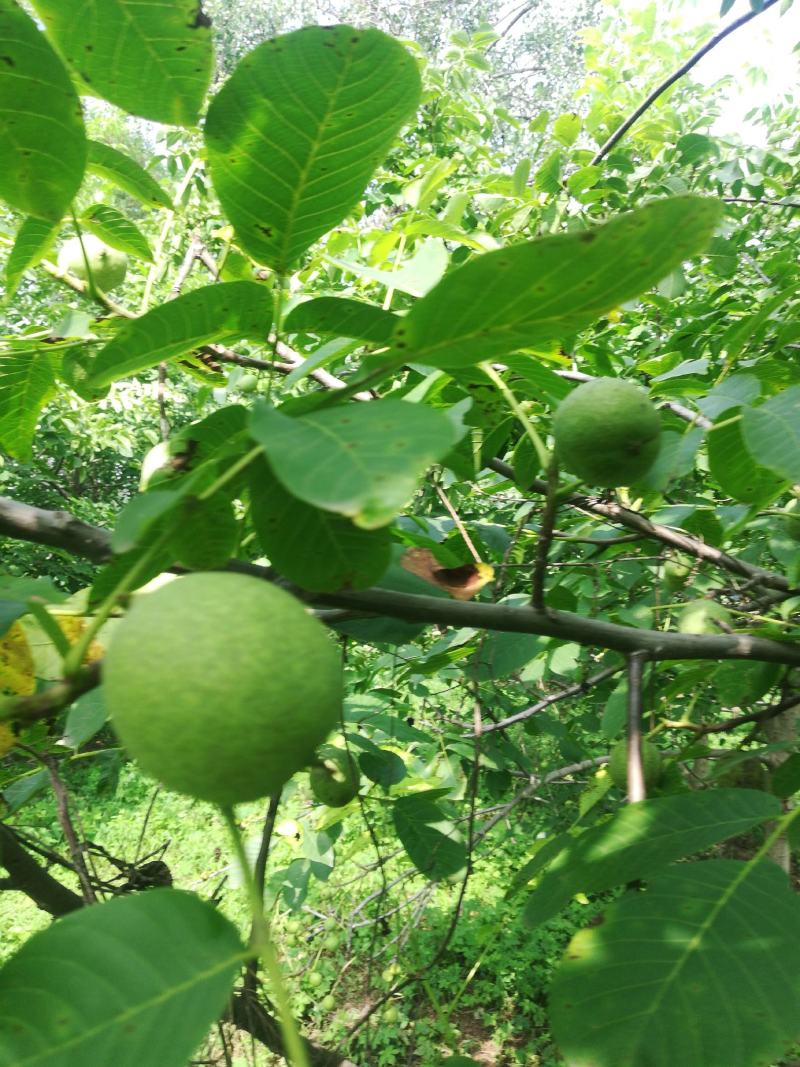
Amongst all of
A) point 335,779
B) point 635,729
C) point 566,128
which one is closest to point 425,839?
point 335,779

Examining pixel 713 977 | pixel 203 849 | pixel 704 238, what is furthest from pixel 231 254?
pixel 203 849

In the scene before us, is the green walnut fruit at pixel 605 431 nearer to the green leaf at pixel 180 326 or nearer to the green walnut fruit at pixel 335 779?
the green leaf at pixel 180 326

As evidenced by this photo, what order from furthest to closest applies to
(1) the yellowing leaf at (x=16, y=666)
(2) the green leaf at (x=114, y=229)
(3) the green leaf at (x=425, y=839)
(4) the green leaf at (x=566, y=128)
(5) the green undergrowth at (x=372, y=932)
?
(4) the green leaf at (x=566, y=128), (5) the green undergrowth at (x=372, y=932), (3) the green leaf at (x=425, y=839), (2) the green leaf at (x=114, y=229), (1) the yellowing leaf at (x=16, y=666)

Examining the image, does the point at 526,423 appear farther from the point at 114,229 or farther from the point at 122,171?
the point at 114,229

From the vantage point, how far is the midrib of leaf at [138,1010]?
56 cm

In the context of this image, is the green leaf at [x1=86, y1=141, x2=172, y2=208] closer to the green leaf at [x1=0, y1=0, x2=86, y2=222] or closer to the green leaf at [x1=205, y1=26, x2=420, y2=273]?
the green leaf at [x1=0, y1=0, x2=86, y2=222]

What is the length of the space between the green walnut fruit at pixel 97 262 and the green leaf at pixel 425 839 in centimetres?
144

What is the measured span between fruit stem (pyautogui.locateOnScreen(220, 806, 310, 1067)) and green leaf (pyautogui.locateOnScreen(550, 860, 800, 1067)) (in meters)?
0.32

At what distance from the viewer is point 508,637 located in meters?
1.81

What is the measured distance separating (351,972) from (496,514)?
231 cm

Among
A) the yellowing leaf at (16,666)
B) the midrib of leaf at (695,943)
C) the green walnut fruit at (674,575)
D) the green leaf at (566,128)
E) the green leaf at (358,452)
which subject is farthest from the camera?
the green leaf at (566,128)

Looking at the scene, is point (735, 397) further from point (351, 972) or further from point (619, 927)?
point (351, 972)

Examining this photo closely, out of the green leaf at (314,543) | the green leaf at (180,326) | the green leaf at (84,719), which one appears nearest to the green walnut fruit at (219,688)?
the green leaf at (314,543)

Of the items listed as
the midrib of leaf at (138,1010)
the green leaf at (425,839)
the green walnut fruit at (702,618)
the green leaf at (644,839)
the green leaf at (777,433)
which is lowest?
the green leaf at (425,839)
